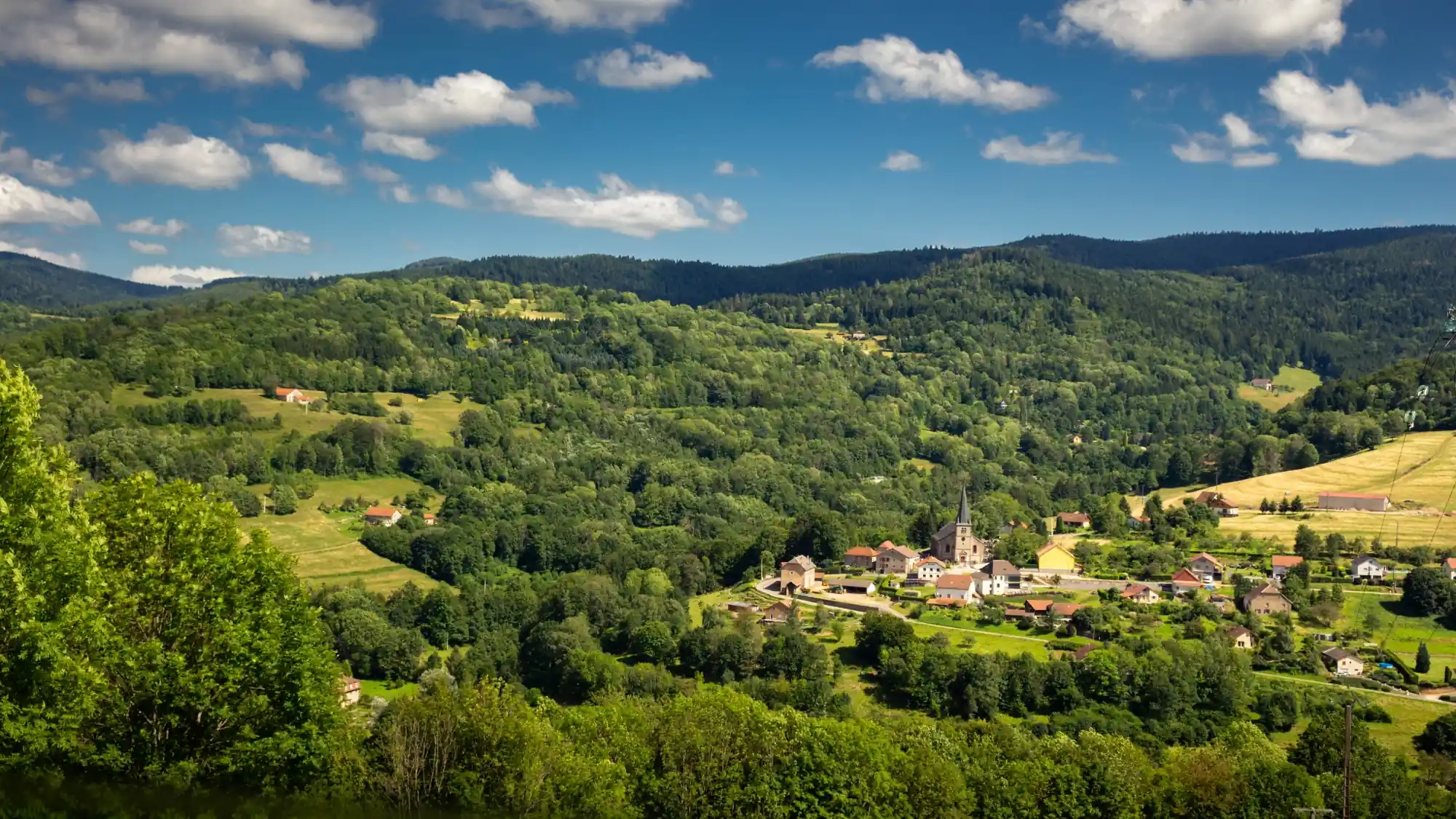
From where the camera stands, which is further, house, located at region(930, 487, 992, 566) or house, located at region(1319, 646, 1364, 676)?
house, located at region(930, 487, 992, 566)

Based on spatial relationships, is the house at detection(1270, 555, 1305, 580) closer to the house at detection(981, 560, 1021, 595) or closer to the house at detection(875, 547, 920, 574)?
the house at detection(981, 560, 1021, 595)

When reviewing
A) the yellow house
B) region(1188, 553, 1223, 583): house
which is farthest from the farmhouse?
the yellow house

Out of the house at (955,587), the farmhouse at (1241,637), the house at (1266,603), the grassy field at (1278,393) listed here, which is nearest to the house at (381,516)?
the house at (955,587)

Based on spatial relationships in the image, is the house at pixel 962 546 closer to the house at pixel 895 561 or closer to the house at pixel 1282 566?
the house at pixel 895 561

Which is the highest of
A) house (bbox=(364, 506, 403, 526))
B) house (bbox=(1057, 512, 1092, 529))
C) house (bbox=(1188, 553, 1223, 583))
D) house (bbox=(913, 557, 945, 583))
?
house (bbox=(1188, 553, 1223, 583))

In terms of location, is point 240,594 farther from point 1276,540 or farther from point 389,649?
point 1276,540
